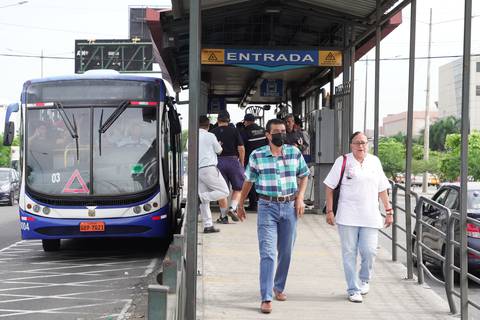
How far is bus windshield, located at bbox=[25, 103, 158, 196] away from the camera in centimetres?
1105

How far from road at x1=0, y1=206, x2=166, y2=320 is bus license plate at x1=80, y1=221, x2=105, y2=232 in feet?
1.91

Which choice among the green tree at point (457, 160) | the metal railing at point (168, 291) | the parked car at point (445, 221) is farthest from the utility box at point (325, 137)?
the green tree at point (457, 160)

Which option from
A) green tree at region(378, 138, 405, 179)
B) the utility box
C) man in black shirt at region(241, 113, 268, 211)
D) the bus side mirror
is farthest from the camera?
green tree at region(378, 138, 405, 179)

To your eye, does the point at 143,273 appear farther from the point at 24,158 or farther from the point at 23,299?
Result: the point at 24,158

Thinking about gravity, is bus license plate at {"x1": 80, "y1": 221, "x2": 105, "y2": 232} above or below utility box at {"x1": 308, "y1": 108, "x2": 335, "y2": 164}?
below

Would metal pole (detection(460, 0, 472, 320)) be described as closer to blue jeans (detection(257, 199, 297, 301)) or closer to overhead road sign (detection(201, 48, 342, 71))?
blue jeans (detection(257, 199, 297, 301))

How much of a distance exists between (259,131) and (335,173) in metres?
5.89

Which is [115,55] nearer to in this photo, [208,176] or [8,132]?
[8,132]

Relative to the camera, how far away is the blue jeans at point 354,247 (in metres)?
6.91

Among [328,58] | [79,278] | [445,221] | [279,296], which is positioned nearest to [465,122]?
[279,296]

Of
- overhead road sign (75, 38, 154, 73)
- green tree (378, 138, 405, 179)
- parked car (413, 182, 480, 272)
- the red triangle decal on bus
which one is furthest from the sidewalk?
green tree (378, 138, 405, 179)

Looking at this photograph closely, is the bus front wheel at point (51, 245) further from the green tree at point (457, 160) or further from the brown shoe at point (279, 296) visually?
the green tree at point (457, 160)

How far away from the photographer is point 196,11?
17.6 feet

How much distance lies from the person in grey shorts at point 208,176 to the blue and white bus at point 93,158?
793 millimetres
